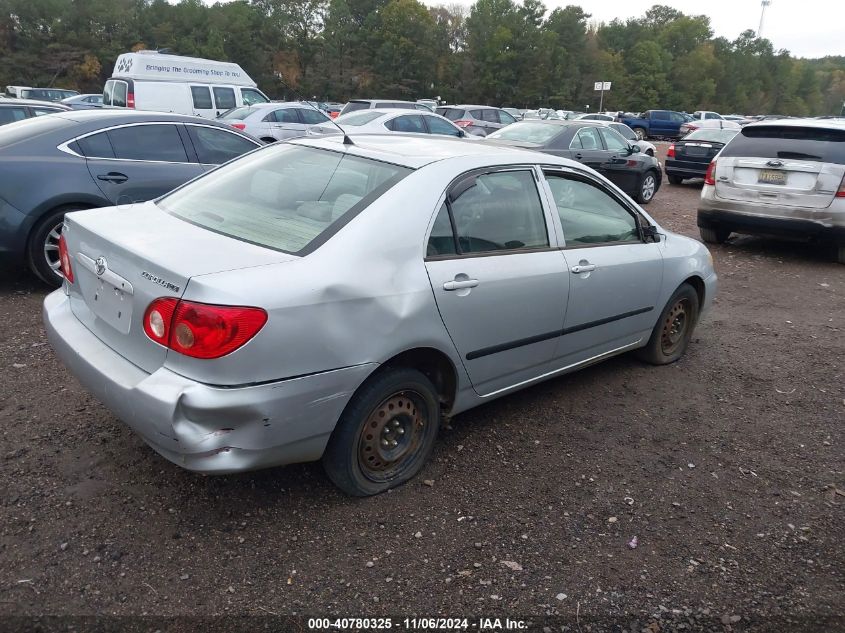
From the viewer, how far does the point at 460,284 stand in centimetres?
316

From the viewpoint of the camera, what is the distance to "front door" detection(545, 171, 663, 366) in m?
3.88

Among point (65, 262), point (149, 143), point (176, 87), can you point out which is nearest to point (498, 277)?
point (65, 262)

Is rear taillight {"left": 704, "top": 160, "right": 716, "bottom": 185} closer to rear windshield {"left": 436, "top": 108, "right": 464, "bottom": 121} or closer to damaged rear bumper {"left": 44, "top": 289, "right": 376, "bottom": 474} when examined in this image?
damaged rear bumper {"left": 44, "top": 289, "right": 376, "bottom": 474}

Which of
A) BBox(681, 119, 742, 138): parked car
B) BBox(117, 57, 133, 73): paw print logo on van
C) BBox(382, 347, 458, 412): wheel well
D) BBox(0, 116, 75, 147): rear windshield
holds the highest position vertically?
BBox(117, 57, 133, 73): paw print logo on van

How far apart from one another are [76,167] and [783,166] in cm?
765

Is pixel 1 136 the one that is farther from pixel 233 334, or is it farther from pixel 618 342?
pixel 618 342

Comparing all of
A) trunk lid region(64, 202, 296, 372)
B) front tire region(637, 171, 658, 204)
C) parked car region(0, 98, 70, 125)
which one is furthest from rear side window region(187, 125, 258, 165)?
front tire region(637, 171, 658, 204)

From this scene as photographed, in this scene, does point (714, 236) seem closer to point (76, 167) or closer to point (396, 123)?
point (396, 123)

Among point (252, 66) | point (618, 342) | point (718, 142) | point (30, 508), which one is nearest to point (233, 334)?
point (30, 508)

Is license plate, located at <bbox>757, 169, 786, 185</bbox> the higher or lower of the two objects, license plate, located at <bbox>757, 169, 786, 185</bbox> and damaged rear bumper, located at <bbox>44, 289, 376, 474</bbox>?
the higher

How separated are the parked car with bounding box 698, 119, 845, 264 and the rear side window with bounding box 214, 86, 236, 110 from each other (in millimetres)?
13216

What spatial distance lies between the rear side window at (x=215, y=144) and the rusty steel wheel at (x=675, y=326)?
14.6ft

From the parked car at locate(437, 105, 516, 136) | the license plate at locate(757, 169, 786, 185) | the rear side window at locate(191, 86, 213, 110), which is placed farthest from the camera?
the parked car at locate(437, 105, 516, 136)

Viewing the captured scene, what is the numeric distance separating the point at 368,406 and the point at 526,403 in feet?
5.24
